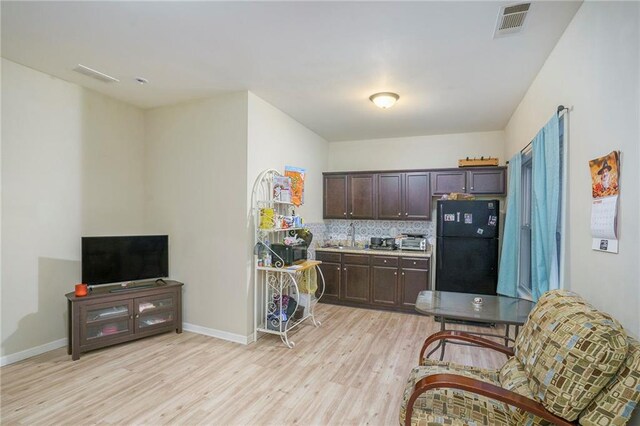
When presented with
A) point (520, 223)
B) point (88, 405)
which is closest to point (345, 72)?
point (520, 223)

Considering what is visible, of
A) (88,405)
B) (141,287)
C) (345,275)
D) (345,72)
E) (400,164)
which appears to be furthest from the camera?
(400,164)

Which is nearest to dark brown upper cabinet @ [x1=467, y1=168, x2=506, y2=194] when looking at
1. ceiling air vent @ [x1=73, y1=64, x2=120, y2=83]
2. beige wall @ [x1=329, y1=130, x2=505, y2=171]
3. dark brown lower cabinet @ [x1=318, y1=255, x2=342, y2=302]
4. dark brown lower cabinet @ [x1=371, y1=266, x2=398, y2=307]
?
beige wall @ [x1=329, y1=130, x2=505, y2=171]

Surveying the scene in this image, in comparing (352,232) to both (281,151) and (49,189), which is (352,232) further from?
(49,189)

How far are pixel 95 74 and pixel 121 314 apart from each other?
2440 mm

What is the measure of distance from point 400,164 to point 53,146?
4698 mm

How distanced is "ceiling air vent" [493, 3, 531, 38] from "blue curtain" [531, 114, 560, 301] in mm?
697

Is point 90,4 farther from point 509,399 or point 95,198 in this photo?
point 509,399

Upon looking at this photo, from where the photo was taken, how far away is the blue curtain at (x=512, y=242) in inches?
141

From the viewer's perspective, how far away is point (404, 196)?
4977 mm

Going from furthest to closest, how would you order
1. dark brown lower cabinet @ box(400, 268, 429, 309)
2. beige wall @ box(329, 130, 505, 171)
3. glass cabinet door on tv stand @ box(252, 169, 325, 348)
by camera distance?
1. beige wall @ box(329, 130, 505, 171)
2. dark brown lower cabinet @ box(400, 268, 429, 309)
3. glass cabinet door on tv stand @ box(252, 169, 325, 348)

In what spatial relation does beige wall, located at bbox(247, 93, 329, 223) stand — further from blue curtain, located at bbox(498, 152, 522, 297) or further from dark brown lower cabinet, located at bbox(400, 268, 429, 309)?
blue curtain, located at bbox(498, 152, 522, 297)

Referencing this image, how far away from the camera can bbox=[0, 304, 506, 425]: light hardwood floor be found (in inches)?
86.8

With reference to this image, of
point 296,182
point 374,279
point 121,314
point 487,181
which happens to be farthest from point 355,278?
point 121,314

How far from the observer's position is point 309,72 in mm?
2928
